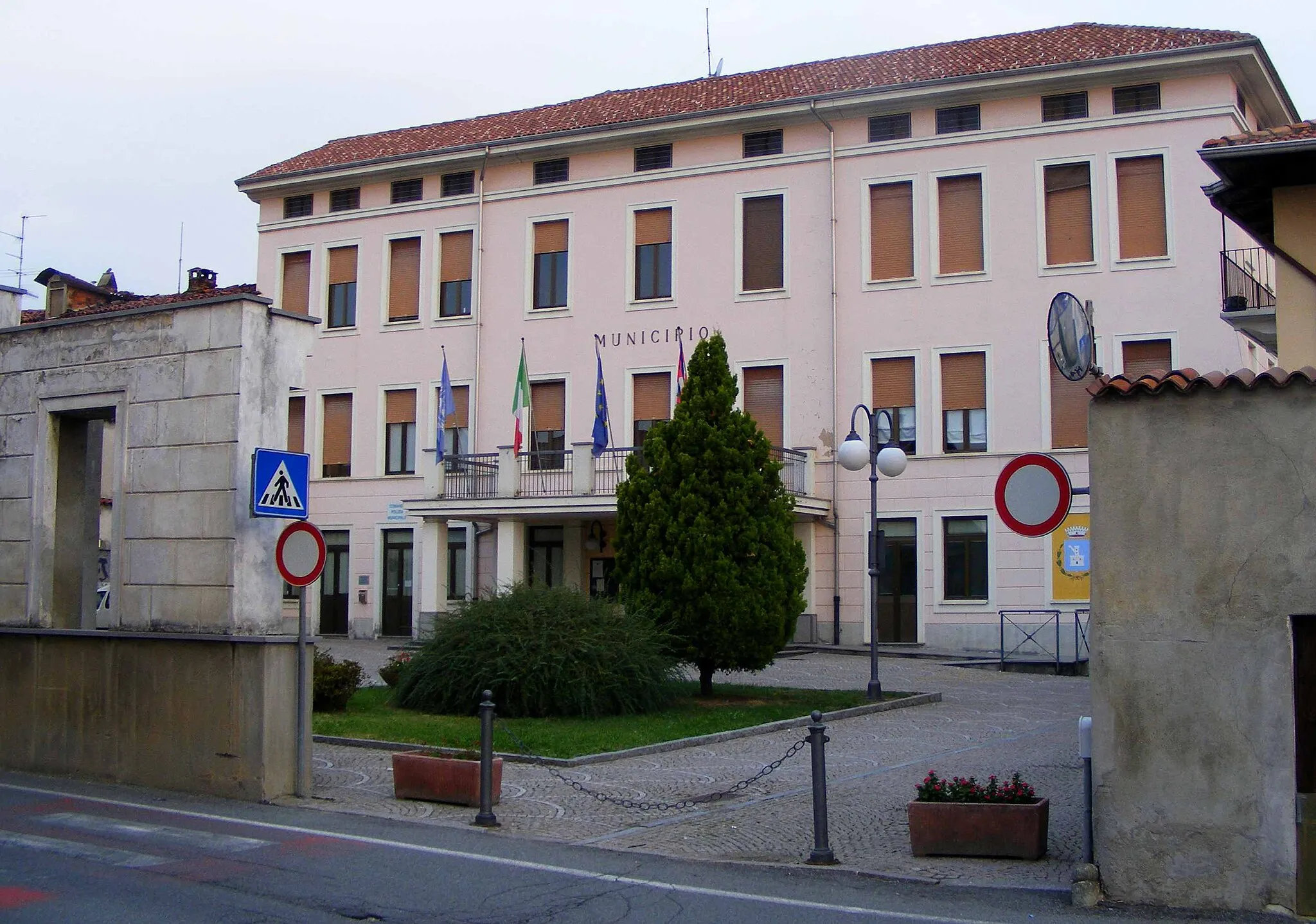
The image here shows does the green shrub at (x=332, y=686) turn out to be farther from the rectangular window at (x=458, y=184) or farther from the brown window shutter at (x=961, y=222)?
the rectangular window at (x=458, y=184)

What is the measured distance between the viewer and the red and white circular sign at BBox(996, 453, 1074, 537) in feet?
28.3

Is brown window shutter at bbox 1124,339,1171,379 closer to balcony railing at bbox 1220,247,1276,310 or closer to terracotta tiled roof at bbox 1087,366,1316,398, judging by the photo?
balcony railing at bbox 1220,247,1276,310

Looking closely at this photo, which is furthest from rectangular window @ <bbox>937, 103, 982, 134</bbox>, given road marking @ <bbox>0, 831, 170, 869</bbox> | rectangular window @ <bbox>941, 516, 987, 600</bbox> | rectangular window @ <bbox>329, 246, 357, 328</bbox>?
road marking @ <bbox>0, 831, 170, 869</bbox>

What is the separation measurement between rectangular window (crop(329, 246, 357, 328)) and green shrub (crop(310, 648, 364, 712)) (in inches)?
871

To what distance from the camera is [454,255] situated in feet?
122

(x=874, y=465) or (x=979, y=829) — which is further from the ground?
(x=874, y=465)

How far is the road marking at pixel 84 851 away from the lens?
29.3 feet

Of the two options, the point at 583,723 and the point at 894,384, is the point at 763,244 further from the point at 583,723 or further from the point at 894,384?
the point at 583,723

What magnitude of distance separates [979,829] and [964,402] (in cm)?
2314

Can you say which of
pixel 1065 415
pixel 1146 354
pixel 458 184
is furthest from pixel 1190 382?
pixel 458 184

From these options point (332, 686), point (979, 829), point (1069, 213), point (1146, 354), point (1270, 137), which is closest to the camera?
point (979, 829)

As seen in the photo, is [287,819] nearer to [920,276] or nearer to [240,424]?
[240,424]

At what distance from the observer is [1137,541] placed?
8141 mm

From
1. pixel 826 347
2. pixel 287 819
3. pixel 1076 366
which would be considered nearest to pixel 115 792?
pixel 287 819
